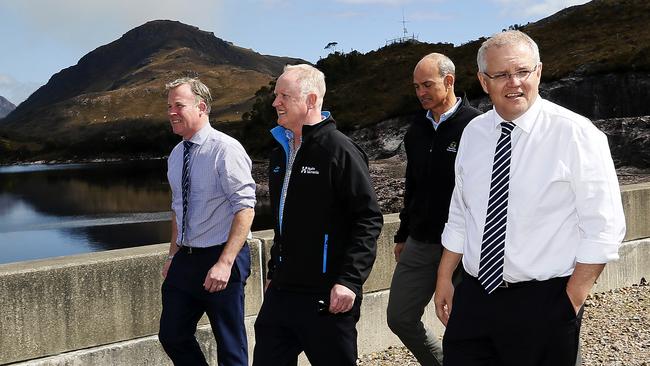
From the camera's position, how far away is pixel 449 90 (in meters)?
4.49

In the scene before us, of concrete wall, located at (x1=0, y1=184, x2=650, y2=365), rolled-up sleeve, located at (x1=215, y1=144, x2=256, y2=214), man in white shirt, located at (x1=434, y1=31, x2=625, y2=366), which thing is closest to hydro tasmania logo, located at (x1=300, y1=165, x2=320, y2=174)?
rolled-up sleeve, located at (x1=215, y1=144, x2=256, y2=214)

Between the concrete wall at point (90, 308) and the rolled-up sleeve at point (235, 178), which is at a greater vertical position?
the rolled-up sleeve at point (235, 178)

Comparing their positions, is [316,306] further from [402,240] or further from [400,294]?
[402,240]

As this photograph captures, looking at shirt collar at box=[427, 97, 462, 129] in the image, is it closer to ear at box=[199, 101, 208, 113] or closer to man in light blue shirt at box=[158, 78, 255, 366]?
man in light blue shirt at box=[158, 78, 255, 366]

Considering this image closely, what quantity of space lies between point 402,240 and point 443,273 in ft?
4.92

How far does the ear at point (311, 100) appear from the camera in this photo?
360cm

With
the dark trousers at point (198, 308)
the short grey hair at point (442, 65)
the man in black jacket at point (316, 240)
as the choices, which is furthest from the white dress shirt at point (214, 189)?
the short grey hair at point (442, 65)

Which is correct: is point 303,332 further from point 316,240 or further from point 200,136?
point 200,136

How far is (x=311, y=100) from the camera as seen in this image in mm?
3609

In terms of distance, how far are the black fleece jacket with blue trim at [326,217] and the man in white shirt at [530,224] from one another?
1.98ft

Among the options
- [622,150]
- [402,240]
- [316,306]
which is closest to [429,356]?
[402,240]

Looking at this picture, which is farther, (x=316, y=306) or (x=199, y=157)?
(x=199, y=157)

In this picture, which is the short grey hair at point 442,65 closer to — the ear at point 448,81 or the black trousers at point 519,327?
the ear at point 448,81

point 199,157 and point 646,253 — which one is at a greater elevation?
point 199,157
